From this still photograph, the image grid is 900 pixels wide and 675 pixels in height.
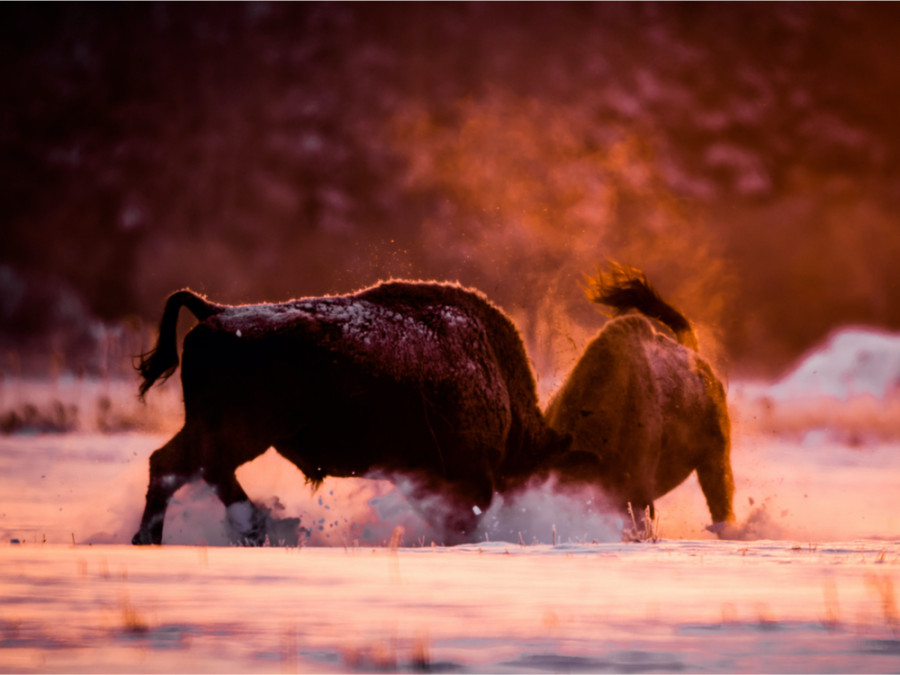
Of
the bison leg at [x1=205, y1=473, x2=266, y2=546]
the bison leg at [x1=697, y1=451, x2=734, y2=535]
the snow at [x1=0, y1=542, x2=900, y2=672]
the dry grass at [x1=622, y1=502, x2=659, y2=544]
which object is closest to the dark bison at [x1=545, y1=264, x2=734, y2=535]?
the bison leg at [x1=697, y1=451, x2=734, y2=535]

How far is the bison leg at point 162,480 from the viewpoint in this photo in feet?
20.1

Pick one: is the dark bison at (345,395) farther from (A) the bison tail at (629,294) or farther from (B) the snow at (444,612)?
(A) the bison tail at (629,294)

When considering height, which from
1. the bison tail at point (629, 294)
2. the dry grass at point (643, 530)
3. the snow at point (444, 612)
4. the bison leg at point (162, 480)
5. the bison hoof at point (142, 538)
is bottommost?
the dry grass at point (643, 530)

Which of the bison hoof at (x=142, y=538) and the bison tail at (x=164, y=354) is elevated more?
the bison tail at (x=164, y=354)

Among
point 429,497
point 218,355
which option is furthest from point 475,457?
point 218,355

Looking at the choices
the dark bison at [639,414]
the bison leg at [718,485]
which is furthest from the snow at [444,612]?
the bison leg at [718,485]

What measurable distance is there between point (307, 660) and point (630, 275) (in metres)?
6.64

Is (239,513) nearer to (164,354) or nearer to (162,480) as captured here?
(162,480)

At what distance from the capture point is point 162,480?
6137 mm

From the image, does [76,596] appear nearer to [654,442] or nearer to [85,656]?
[85,656]

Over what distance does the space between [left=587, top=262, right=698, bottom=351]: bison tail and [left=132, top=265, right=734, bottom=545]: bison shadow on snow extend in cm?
90

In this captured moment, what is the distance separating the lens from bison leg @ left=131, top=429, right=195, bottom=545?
6.14 metres

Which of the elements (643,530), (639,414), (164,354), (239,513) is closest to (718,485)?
(639,414)

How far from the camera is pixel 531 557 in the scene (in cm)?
555
